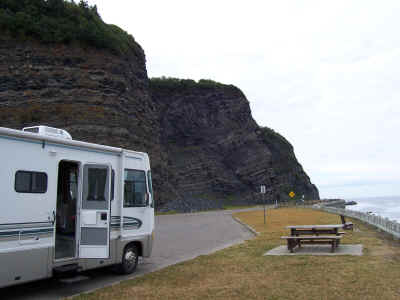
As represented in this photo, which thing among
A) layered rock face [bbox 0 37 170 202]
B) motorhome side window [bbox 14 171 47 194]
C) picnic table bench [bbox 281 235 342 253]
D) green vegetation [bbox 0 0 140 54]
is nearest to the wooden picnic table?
picnic table bench [bbox 281 235 342 253]

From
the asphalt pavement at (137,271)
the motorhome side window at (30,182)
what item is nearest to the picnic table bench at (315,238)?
the asphalt pavement at (137,271)

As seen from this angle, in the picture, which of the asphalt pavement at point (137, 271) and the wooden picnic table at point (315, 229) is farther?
the wooden picnic table at point (315, 229)

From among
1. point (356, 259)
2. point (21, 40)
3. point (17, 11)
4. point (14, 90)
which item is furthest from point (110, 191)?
point (17, 11)

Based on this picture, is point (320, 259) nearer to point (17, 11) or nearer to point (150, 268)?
point (150, 268)

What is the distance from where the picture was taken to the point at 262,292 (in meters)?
8.42

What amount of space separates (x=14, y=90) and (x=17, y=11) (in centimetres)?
996

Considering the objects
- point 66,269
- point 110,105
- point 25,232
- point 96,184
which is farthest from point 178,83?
point 25,232

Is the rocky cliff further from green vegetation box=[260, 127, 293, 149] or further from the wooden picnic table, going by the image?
green vegetation box=[260, 127, 293, 149]

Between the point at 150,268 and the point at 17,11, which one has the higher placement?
the point at 17,11

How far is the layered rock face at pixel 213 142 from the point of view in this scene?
7825 cm

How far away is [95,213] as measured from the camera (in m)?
9.78

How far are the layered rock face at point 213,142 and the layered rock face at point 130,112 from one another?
0.64ft

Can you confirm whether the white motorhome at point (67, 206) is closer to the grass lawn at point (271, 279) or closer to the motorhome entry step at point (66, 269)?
the motorhome entry step at point (66, 269)

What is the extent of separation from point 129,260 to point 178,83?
2940 inches
